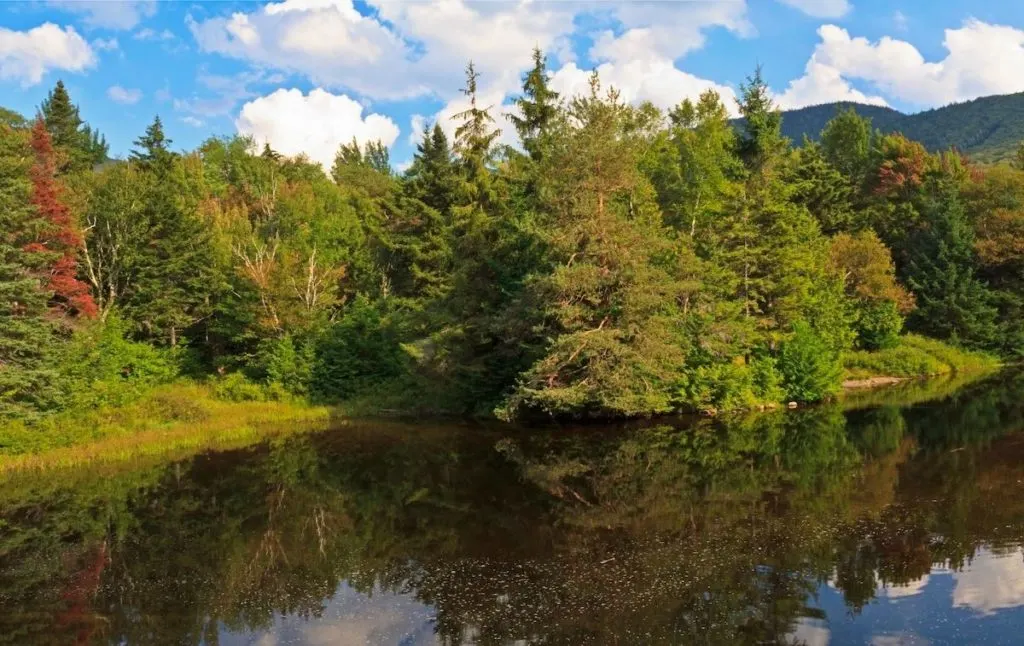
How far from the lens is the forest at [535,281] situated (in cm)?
2850

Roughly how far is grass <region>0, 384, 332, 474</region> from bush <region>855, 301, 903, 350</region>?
104 ft

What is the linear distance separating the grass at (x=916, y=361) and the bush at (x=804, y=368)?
6.54m

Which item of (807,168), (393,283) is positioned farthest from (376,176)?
(807,168)

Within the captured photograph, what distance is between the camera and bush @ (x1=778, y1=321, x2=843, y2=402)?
34.2m

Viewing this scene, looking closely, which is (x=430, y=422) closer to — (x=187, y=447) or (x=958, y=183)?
(x=187, y=447)

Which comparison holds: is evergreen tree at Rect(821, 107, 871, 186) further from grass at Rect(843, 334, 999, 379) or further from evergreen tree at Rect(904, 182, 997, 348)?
grass at Rect(843, 334, 999, 379)

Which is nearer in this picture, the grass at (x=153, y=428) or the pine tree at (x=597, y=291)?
the grass at (x=153, y=428)

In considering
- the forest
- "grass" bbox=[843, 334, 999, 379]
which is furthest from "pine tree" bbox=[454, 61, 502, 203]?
"grass" bbox=[843, 334, 999, 379]

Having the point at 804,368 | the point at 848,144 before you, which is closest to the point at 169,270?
the point at 804,368

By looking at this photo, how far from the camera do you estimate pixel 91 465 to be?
85.6ft

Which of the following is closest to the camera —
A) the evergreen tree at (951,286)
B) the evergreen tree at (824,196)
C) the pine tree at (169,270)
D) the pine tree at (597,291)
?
the pine tree at (597,291)

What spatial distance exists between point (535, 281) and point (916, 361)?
88.8 feet

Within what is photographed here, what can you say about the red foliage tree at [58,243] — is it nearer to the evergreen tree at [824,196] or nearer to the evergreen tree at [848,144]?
the evergreen tree at [824,196]

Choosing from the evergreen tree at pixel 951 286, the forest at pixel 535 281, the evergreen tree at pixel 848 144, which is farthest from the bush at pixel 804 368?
the evergreen tree at pixel 848 144
